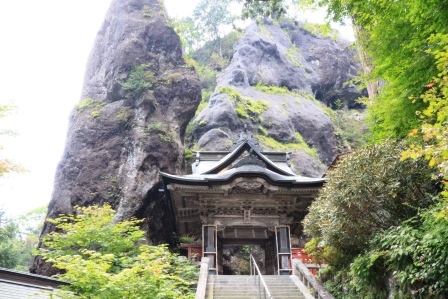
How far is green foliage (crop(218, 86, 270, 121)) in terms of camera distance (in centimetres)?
2458

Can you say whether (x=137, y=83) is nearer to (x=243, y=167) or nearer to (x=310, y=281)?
(x=243, y=167)

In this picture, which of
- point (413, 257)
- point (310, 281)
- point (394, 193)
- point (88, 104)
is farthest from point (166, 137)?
point (413, 257)

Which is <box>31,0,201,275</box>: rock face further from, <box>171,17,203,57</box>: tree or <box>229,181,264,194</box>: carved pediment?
<box>171,17,203,57</box>: tree

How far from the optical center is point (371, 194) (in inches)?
215

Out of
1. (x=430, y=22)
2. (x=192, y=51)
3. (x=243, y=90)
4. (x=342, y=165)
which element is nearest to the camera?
(x=430, y=22)

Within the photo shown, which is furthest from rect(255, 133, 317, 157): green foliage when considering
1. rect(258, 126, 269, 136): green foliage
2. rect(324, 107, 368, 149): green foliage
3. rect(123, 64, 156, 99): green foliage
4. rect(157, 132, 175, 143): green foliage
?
rect(123, 64, 156, 99): green foliage

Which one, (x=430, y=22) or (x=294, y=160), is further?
(x=294, y=160)

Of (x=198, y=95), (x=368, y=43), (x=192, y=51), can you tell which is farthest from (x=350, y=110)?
(x=368, y=43)

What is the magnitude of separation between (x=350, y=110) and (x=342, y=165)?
29.3 meters

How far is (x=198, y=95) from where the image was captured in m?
18.9

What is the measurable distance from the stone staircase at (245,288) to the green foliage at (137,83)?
1169cm

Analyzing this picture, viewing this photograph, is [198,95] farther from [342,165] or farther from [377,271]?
[377,271]

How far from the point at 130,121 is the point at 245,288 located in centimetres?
1155

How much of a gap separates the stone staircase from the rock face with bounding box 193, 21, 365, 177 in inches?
507
